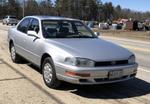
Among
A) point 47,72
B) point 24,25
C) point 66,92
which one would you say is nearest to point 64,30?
point 47,72

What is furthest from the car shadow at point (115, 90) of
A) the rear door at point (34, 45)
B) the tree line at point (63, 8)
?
the tree line at point (63, 8)

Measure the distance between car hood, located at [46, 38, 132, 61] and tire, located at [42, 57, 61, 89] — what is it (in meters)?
0.42

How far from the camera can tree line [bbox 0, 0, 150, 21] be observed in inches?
4483

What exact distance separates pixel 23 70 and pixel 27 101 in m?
3.12

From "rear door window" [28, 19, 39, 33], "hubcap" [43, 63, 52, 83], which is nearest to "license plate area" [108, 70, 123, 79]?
"hubcap" [43, 63, 52, 83]

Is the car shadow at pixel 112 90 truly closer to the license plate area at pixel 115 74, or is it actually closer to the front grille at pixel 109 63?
the license plate area at pixel 115 74

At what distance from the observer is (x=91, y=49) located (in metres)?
7.30

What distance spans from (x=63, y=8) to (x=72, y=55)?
121948 millimetres

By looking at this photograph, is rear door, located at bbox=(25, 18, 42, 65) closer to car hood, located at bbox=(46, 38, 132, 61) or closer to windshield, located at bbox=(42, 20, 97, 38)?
windshield, located at bbox=(42, 20, 97, 38)

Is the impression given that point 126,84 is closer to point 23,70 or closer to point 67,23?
point 67,23

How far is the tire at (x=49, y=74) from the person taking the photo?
23.9ft

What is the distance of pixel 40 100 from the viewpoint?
21.4ft

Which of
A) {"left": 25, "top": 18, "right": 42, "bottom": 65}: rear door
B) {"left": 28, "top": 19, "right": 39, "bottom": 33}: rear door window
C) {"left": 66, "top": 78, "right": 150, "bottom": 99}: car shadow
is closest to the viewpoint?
{"left": 66, "top": 78, "right": 150, "bottom": 99}: car shadow

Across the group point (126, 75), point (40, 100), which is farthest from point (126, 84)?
point (40, 100)
